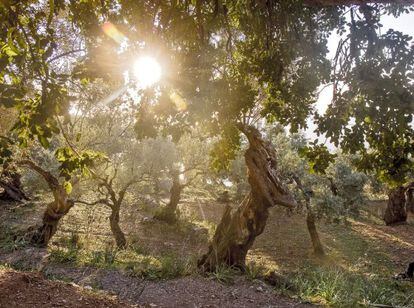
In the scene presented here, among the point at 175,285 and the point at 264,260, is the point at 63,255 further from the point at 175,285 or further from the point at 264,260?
the point at 264,260

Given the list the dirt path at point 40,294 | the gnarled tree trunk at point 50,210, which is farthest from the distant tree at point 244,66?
the gnarled tree trunk at point 50,210

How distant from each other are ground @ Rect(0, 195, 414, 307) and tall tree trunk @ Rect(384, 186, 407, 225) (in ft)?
2.00

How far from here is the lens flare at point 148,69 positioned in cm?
577

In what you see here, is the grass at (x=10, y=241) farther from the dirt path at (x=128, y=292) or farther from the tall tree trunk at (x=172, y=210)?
the tall tree trunk at (x=172, y=210)

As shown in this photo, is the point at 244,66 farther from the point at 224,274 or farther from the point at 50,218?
the point at 50,218

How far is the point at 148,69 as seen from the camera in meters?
5.88

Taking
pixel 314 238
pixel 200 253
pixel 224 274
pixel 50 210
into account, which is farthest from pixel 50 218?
pixel 314 238

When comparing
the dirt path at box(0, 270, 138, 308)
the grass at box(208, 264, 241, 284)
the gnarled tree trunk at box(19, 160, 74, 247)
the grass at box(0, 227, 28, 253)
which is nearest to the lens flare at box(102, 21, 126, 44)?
the dirt path at box(0, 270, 138, 308)

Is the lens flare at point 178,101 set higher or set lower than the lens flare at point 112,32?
lower

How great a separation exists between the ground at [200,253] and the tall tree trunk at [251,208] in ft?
1.82

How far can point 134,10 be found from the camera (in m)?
6.30

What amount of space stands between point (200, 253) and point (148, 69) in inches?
419

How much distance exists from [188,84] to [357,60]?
105 inches

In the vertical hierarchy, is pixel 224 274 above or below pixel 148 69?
below
